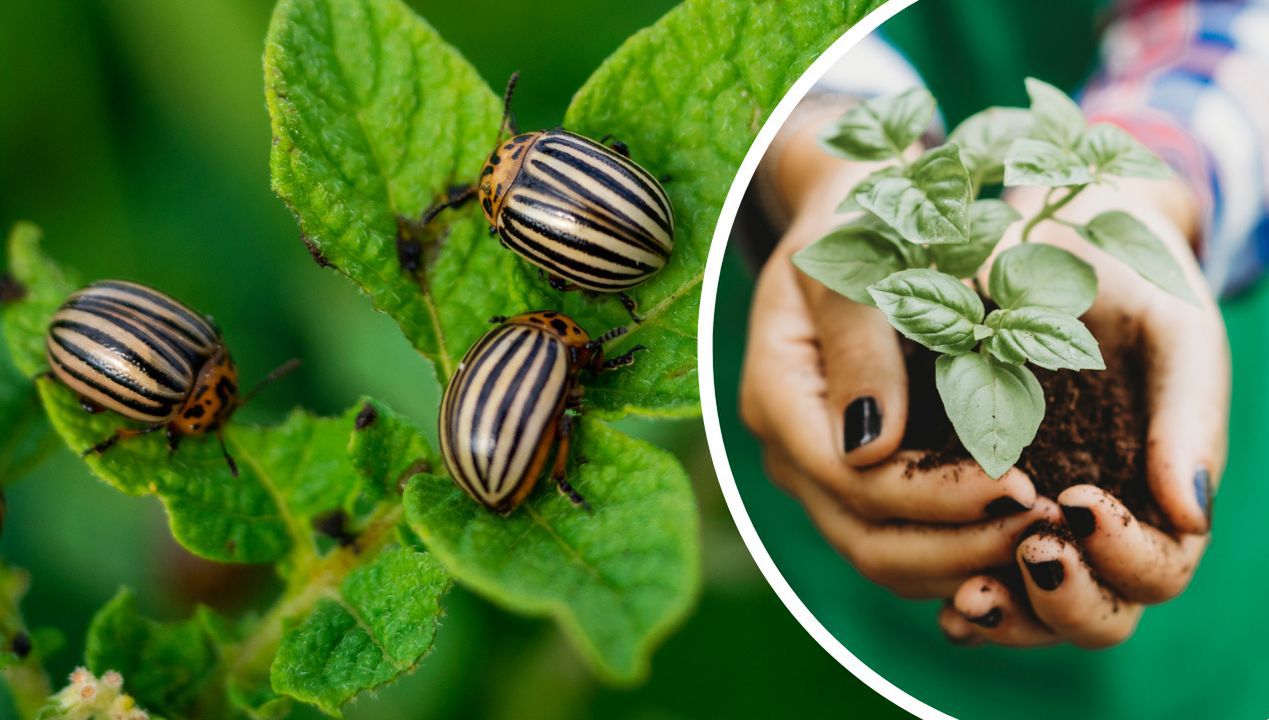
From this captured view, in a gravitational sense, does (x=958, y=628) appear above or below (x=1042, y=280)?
below

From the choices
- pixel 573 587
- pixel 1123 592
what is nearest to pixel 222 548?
pixel 573 587

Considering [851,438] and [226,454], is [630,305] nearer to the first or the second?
[851,438]

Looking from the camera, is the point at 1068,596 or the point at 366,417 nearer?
the point at 366,417

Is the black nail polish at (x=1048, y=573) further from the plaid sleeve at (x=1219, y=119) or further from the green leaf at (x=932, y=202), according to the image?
the plaid sleeve at (x=1219, y=119)

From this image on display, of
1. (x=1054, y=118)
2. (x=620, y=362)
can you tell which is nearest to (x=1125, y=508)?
(x=1054, y=118)

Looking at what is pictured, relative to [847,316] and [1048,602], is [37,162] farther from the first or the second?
[1048,602]
